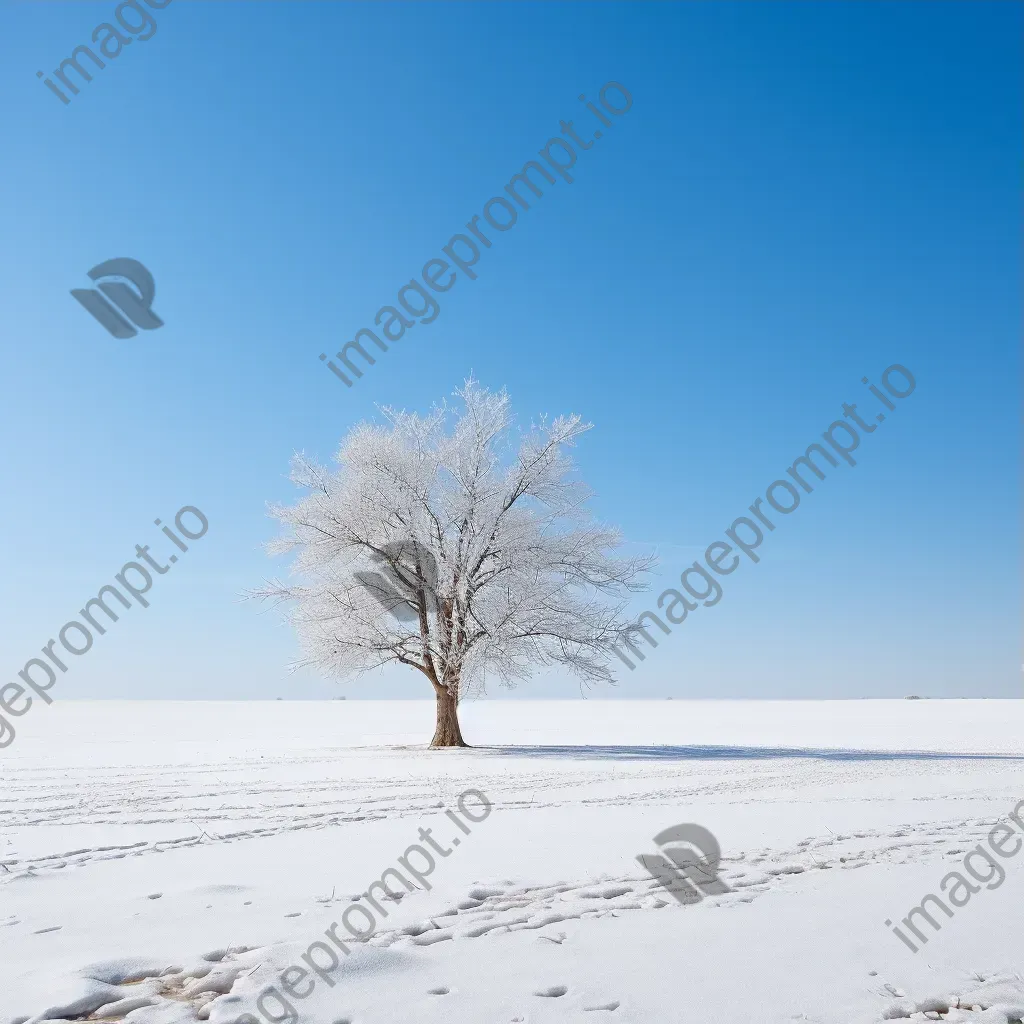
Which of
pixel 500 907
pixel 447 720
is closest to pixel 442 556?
pixel 447 720

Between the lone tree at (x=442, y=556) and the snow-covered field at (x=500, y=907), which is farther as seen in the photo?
the lone tree at (x=442, y=556)

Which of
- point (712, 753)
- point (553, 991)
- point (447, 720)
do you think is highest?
point (712, 753)

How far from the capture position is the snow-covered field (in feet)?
11.3

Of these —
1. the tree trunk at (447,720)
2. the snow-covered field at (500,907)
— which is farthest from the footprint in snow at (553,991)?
the tree trunk at (447,720)

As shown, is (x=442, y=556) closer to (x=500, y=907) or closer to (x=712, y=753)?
(x=712, y=753)

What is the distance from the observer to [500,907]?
4750 millimetres

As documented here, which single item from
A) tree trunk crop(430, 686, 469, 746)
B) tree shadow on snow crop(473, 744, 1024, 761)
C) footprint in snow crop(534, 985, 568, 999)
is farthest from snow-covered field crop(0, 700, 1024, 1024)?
tree trunk crop(430, 686, 469, 746)

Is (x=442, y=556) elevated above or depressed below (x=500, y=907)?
above

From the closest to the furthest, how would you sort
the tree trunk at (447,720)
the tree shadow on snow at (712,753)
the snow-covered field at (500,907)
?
the snow-covered field at (500,907)
the tree shadow on snow at (712,753)
the tree trunk at (447,720)

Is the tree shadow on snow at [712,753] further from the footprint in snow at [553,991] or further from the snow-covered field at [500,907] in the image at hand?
the footprint in snow at [553,991]

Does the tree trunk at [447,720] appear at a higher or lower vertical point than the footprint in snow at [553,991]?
higher

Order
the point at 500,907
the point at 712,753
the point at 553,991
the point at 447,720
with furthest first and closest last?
the point at 447,720 → the point at 712,753 → the point at 500,907 → the point at 553,991

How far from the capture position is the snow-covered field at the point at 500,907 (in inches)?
136

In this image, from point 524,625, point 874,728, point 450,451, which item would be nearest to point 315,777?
point 524,625
